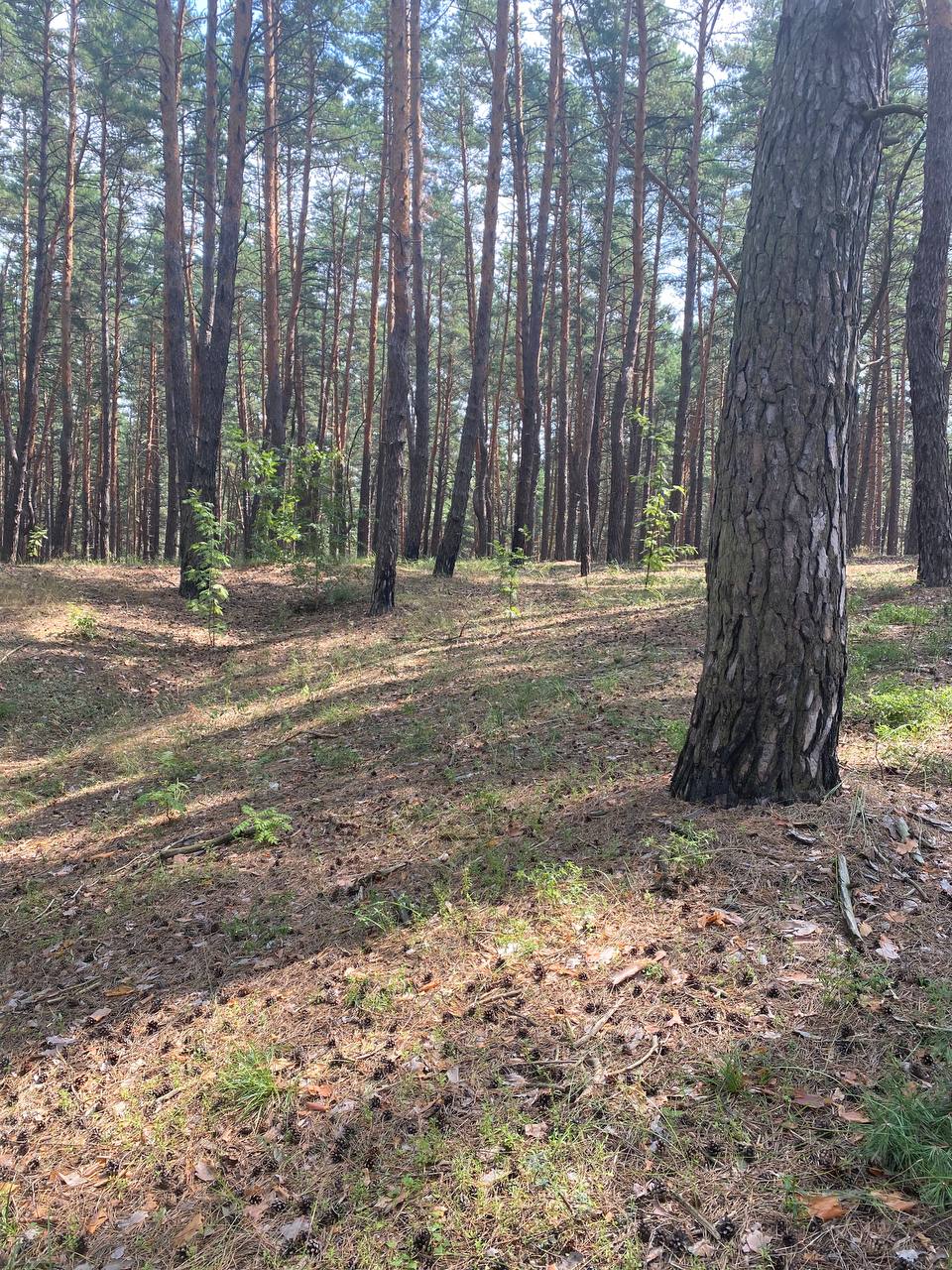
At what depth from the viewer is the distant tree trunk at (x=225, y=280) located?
11336 millimetres

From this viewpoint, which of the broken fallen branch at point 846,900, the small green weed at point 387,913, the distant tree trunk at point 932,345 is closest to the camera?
the broken fallen branch at point 846,900

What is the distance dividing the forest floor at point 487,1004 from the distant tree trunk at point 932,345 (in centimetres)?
328

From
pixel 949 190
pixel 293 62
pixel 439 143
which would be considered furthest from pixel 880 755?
pixel 439 143

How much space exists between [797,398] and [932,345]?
7164 mm

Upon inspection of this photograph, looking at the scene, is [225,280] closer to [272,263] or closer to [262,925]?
[272,263]

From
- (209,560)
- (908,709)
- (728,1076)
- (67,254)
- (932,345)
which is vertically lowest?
(728,1076)

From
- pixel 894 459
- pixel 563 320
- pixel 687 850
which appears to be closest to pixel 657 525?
pixel 687 850

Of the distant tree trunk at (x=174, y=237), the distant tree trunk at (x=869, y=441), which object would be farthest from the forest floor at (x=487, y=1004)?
the distant tree trunk at (x=869, y=441)

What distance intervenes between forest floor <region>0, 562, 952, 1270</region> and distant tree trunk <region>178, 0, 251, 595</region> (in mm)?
6617

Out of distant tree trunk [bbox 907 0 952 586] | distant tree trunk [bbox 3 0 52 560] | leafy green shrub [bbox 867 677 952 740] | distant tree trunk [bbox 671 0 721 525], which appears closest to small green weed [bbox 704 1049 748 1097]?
leafy green shrub [bbox 867 677 952 740]

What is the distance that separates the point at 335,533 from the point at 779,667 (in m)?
9.66

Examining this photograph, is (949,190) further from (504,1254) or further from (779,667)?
(504,1254)

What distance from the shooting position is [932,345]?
901 centimetres

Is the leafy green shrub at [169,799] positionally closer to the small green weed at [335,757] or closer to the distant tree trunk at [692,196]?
the small green weed at [335,757]
